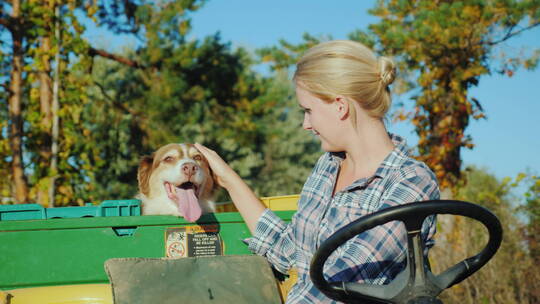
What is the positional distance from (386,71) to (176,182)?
6.13 ft

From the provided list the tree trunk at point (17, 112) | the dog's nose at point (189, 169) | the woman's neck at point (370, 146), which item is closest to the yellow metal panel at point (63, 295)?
the woman's neck at point (370, 146)

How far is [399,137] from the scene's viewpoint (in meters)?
2.59

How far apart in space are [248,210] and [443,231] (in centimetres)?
451

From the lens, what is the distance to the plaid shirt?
1.98 m

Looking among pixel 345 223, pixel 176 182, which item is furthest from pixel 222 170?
pixel 345 223

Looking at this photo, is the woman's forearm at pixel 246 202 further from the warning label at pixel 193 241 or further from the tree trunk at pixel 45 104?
the tree trunk at pixel 45 104

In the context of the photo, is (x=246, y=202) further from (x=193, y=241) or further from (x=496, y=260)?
(x=496, y=260)

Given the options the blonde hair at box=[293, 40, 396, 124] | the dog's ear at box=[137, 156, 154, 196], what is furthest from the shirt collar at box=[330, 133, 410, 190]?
the dog's ear at box=[137, 156, 154, 196]

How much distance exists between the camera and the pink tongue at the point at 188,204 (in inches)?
→ 118

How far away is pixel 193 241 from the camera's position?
2.89 m

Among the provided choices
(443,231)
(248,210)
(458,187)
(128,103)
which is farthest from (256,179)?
(248,210)

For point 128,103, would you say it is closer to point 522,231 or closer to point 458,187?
point 458,187

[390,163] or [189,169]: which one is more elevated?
[390,163]

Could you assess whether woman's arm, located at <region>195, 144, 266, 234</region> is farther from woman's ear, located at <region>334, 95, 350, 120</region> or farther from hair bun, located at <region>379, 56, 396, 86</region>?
hair bun, located at <region>379, 56, 396, 86</region>
